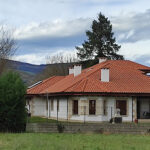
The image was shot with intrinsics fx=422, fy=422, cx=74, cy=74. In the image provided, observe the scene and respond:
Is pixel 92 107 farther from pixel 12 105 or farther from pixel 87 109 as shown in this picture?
pixel 12 105

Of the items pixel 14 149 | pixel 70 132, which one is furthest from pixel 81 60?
pixel 14 149

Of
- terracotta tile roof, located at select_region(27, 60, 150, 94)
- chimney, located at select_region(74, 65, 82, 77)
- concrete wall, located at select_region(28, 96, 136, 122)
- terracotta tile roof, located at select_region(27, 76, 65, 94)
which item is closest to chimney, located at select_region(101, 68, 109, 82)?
terracotta tile roof, located at select_region(27, 60, 150, 94)

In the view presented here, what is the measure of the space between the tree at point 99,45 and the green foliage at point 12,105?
4963cm

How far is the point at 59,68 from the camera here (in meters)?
88.0

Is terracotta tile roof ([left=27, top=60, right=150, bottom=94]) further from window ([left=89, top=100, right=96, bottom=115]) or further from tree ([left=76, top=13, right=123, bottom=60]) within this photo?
tree ([left=76, top=13, right=123, bottom=60])

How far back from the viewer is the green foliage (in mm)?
26859

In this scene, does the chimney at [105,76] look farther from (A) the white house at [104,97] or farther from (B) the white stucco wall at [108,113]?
(B) the white stucco wall at [108,113]

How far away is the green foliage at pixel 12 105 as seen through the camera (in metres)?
26.9

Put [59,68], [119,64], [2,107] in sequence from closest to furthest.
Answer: [2,107]
[119,64]
[59,68]

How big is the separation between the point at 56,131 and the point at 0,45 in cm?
2239

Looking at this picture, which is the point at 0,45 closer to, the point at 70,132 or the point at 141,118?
the point at 141,118

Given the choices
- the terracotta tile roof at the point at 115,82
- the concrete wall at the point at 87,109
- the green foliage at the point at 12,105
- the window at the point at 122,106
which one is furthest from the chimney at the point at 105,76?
the green foliage at the point at 12,105

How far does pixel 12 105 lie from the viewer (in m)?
27.1

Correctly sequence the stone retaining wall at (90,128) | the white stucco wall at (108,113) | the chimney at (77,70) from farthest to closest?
the chimney at (77,70), the white stucco wall at (108,113), the stone retaining wall at (90,128)
